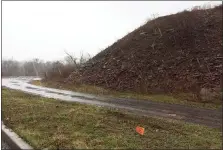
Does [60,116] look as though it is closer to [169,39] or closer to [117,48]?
[169,39]

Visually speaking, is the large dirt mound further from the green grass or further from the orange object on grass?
the orange object on grass

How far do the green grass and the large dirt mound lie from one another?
9497mm

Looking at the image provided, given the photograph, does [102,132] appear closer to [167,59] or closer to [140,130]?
[140,130]

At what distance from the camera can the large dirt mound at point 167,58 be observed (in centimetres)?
1958

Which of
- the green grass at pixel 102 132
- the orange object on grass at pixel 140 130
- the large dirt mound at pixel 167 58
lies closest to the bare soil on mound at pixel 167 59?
the large dirt mound at pixel 167 58

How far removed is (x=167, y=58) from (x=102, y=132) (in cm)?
1562

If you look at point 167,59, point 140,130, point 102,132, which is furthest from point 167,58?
point 102,132

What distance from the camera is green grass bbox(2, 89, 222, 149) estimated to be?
691cm

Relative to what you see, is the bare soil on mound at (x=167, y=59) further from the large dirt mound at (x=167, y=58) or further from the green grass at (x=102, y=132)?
the green grass at (x=102, y=132)

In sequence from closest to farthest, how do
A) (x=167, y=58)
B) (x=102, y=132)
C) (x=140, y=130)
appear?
(x=102, y=132), (x=140, y=130), (x=167, y=58)

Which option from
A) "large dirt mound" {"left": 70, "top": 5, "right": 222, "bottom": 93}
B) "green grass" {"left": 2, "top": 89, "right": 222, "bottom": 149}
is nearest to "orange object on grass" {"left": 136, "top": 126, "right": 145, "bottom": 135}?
"green grass" {"left": 2, "top": 89, "right": 222, "bottom": 149}

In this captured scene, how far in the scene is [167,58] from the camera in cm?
2277

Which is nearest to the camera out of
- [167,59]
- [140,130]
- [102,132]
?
[102,132]

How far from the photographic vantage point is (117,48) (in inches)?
1166
